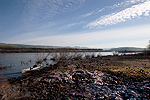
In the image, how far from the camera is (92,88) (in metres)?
6.93

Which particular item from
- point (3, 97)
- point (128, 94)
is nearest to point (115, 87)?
point (128, 94)

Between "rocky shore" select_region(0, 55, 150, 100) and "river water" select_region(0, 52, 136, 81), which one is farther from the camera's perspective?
"river water" select_region(0, 52, 136, 81)

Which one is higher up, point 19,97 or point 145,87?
point 145,87

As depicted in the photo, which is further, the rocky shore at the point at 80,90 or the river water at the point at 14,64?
the river water at the point at 14,64

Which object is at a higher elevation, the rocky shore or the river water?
the rocky shore

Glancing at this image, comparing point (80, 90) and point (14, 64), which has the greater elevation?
point (80, 90)

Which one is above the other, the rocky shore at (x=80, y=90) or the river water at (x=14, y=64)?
the rocky shore at (x=80, y=90)

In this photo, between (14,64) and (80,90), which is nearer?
(80,90)

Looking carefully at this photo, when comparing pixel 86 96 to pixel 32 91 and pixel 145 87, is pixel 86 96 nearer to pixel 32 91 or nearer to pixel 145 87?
pixel 32 91

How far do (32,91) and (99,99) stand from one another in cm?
461

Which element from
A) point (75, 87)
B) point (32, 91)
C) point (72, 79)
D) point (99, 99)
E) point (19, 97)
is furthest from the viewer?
point (72, 79)

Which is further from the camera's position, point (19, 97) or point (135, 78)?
point (135, 78)

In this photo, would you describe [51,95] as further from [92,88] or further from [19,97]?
[92,88]

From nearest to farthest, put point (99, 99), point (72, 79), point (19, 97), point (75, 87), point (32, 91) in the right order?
1. point (99, 99)
2. point (19, 97)
3. point (32, 91)
4. point (75, 87)
5. point (72, 79)
